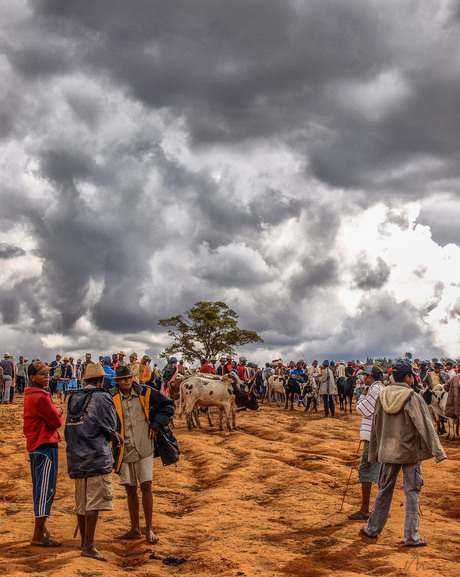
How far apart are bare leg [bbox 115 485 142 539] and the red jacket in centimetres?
119

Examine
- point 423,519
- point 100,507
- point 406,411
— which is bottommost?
point 423,519

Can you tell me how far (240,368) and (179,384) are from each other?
7.05m

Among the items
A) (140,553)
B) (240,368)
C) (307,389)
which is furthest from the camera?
(240,368)

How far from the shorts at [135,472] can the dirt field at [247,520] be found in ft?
2.63

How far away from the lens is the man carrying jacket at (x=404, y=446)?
6.39 metres

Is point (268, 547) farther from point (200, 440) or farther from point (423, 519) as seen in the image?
point (200, 440)

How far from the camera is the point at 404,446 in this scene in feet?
21.2

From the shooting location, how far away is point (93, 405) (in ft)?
19.2

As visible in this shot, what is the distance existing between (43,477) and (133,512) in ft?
4.12

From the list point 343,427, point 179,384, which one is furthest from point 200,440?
point 343,427

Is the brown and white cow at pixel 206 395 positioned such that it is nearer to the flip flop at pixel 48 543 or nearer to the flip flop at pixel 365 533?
the flip flop at pixel 365 533

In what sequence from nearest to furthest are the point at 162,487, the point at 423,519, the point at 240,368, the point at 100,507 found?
the point at 100,507, the point at 423,519, the point at 162,487, the point at 240,368

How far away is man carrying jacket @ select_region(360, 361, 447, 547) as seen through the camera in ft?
21.0

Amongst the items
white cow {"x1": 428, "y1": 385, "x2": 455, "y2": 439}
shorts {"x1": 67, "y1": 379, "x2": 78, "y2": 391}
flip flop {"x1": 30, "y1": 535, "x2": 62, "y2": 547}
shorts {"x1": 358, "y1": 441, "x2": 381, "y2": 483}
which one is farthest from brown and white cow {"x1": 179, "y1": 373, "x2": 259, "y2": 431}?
flip flop {"x1": 30, "y1": 535, "x2": 62, "y2": 547}
